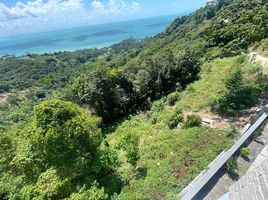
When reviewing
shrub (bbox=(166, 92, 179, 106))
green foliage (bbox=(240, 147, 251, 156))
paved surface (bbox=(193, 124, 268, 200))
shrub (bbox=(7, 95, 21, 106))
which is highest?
green foliage (bbox=(240, 147, 251, 156))

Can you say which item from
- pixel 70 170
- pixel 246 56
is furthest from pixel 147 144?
pixel 246 56

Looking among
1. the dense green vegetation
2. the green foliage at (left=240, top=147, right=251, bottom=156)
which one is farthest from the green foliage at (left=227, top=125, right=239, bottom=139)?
the green foliage at (left=240, top=147, right=251, bottom=156)

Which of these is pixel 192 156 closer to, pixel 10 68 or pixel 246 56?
pixel 246 56

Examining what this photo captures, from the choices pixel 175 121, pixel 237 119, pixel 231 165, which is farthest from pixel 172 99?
pixel 231 165

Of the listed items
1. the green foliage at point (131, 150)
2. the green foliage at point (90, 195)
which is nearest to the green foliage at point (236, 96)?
the green foliage at point (131, 150)

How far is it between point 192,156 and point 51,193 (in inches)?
181

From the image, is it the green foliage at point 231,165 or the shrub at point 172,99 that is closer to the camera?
the green foliage at point 231,165

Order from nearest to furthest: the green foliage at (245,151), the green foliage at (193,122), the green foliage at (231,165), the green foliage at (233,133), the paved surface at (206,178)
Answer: the paved surface at (206,178), the green foliage at (231,165), the green foliage at (245,151), the green foliage at (233,133), the green foliage at (193,122)

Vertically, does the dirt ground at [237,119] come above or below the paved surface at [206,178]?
below

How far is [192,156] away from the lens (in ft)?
26.9

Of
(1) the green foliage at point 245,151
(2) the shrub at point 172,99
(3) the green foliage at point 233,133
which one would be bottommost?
(2) the shrub at point 172,99

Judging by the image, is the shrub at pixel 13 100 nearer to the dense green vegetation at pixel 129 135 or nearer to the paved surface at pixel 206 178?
the dense green vegetation at pixel 129 135

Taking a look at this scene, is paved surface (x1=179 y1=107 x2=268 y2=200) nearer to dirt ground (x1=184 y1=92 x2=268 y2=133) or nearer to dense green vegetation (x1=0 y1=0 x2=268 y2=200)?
dense green vegetation (x1=0 y1=0 x2=268 y2=200)

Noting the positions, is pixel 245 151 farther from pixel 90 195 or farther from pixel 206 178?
pixel 90 195
